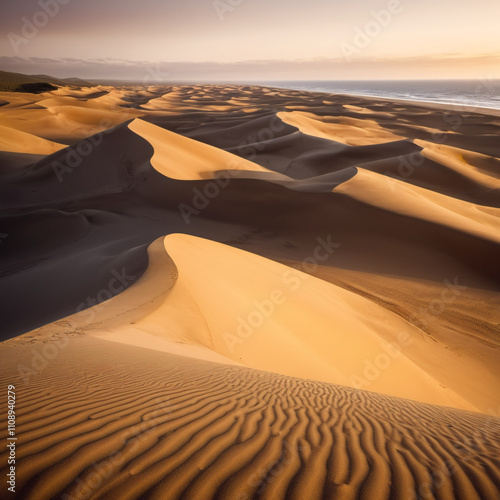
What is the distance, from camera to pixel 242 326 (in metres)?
6.02

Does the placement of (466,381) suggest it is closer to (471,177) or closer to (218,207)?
(218,207)

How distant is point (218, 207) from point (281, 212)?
99.8 inches

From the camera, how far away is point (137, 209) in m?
13.8

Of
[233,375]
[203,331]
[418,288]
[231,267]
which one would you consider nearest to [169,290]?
[203,331]
